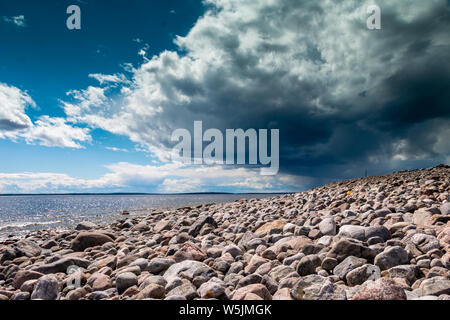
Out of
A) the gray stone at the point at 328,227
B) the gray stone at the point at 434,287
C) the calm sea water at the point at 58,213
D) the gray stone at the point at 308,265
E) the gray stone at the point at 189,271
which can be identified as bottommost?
the calm sea water at the point at 58,213

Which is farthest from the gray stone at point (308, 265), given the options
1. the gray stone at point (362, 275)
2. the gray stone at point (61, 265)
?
the gray stone at point (61, 265)

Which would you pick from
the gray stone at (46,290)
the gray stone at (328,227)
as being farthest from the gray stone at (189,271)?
the gray stone at (328,227)

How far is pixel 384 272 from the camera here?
11.5 feet

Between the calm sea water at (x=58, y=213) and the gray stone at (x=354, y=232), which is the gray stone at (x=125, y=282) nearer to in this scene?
the gray stone at (x=354, y=232)

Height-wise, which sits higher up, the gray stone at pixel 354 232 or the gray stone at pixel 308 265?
the gray stone at pixel 354 232

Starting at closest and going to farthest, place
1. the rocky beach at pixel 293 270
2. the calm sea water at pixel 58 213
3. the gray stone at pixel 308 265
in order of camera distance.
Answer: the rocky beach at pixel 293 270 → the gray stone at pixel 308 265 → the calm sea water at pixel 58 213

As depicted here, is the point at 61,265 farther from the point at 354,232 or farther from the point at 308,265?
the point at 354,232

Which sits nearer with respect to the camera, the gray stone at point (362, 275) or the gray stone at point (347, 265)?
the gray stone at point (362, 275)

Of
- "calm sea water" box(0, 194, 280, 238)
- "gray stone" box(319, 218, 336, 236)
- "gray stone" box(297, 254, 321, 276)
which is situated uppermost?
"gray stone" box(319, 218, 336, 236)

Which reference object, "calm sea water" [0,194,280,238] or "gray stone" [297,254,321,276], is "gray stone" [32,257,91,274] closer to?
"gray stone" [297,254,321,276]

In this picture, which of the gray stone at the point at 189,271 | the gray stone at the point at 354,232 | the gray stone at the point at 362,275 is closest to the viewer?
the gray stone at the point at 362,275

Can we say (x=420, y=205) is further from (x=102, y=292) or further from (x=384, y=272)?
(x=102, y=292)

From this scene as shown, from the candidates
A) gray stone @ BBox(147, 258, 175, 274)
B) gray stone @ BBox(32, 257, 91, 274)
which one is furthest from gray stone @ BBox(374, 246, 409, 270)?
gray stone @ BBox(32, 257, 91, 274)
